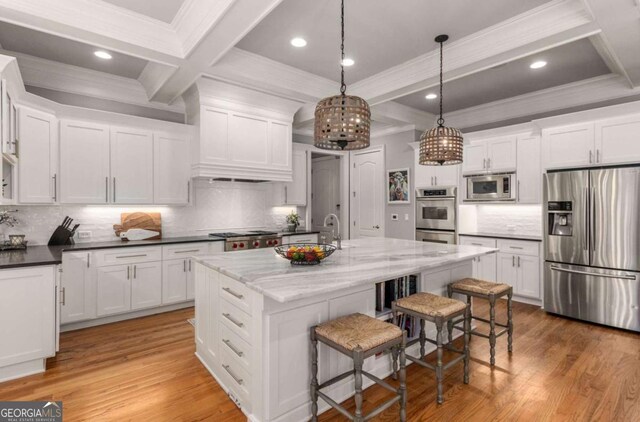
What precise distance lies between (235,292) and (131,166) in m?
2.78

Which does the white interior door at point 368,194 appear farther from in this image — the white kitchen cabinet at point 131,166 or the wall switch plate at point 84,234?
the wall switch plate at point 84,234

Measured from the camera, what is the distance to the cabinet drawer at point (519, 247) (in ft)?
14.4

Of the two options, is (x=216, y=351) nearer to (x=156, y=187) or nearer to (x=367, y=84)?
(x=156, y=187)

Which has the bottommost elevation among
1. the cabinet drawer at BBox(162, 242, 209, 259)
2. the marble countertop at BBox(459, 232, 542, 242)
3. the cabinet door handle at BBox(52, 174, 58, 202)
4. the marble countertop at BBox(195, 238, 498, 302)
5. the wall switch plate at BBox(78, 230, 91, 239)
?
the cabinet drawer at BBox(162, 242, 209, 259)

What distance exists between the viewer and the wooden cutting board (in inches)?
167

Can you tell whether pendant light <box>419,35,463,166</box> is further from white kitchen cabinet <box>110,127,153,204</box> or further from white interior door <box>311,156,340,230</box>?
white interior door <box>311,156,340,230</box>

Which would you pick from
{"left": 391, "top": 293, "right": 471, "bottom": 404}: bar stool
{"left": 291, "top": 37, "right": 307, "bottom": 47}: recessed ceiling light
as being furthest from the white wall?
{"left": 391, "top": 293, "right": 471, "bottom": 404}: bar stool

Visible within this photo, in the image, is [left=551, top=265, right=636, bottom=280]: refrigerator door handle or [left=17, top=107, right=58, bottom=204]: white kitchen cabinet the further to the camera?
[left=551, top=265, right=636, bottom=280]: refrigerator door handle

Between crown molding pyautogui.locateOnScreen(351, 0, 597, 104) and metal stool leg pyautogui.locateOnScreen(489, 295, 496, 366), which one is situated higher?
crown molding pyautogui.locateOnScreen(351, 0, 597, 104)

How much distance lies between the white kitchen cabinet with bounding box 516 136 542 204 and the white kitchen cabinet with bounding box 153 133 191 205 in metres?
4.45

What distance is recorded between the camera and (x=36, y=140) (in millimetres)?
3318

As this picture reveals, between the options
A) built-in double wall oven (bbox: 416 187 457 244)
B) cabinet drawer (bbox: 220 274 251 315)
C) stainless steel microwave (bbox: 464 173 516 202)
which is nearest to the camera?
cabinet drawer (bbox: 220 274 251 315)

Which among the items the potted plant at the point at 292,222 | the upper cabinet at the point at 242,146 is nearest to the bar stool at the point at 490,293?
the upper cabinet at the point at 242,146

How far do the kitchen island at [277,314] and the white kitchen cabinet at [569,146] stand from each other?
225cm
